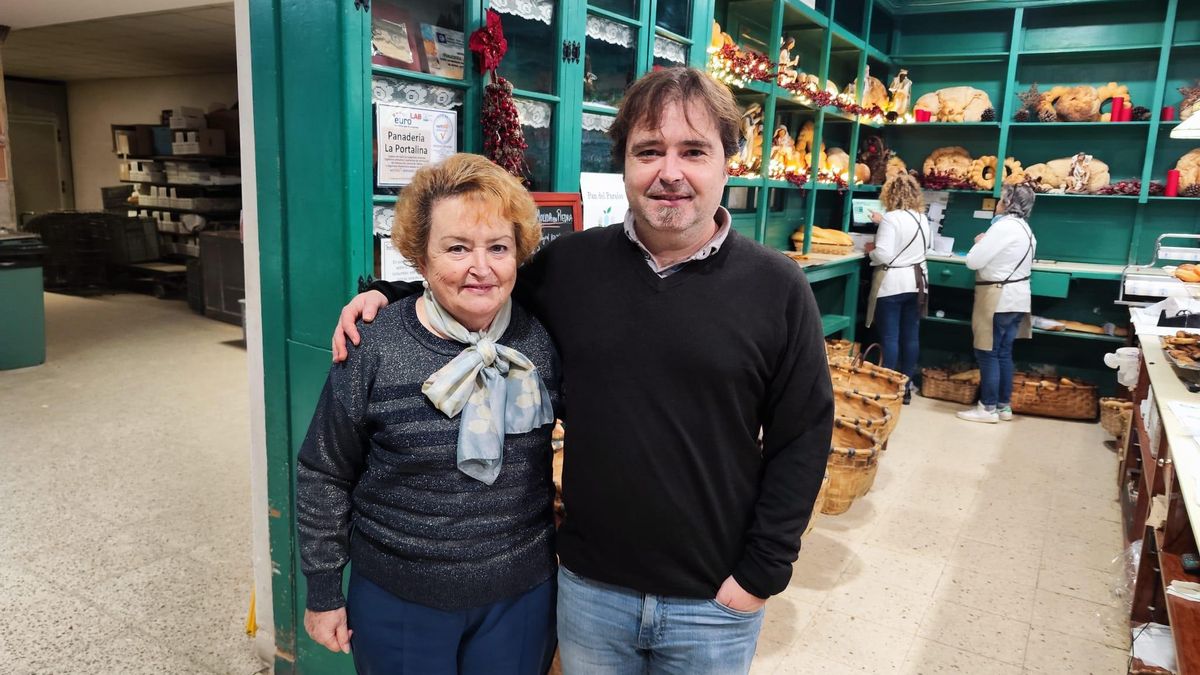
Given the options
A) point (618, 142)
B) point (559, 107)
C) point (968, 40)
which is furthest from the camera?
point (968, 40)

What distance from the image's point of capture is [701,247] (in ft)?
4.87

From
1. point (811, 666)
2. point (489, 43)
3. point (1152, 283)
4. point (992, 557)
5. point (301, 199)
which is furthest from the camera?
point (1152, 283)

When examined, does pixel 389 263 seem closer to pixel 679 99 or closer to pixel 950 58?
pixel 679 99

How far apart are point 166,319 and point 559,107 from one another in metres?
6.95

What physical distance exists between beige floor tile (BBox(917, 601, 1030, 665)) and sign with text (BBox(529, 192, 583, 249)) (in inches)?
77.1

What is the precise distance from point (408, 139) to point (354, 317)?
94 centimetres

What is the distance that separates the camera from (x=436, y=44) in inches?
93.6

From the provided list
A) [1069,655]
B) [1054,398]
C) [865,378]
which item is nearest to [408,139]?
[1069,655]

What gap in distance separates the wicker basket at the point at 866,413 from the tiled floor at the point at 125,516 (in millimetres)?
2540

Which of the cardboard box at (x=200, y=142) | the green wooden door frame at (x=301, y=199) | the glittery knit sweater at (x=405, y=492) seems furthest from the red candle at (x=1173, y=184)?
the cardboard box at (x=200, y=142)

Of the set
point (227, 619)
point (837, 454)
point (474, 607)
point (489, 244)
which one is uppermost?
point (489, 244)

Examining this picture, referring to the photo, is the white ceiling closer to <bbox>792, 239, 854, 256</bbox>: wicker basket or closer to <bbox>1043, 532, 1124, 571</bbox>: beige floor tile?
<bbox>792, 239, 854, 256</bbox>: wicker basket

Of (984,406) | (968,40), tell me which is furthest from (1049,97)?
(984,406)

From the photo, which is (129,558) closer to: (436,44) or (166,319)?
(436,44)
